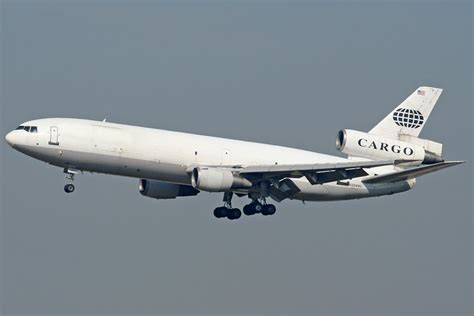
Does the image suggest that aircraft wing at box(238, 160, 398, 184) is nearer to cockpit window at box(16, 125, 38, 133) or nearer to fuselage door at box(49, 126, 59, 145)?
fuselage door at box(49, 126, 59, 145)

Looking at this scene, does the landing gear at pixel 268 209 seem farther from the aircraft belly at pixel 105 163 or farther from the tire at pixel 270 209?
the aircraft belly at pixel 105 163

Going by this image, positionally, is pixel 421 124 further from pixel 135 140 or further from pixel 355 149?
pixel 135 140

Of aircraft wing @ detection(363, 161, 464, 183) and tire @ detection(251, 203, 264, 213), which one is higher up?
aircraft wing @ detection(363, 161, 464, 183)

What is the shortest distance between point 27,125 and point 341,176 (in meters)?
17.4

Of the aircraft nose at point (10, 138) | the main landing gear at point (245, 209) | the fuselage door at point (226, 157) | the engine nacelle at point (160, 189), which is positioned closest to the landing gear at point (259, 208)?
the main landing gear at point (245, 209)

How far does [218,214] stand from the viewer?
7162 cm

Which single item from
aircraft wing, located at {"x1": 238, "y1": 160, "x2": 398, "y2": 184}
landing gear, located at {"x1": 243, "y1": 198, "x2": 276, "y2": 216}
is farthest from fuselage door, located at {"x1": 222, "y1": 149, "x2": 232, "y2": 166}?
landing gear, located at {"x1": 243, "y1": 198, "x2": 276, "y2": 216}

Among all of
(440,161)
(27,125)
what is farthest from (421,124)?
(27,125)

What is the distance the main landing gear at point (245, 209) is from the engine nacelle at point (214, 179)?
125 inches

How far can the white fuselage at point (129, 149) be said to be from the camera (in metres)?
65.0

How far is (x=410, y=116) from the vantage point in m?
74.1

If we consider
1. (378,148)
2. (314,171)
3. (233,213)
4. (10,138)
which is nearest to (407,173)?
(378,148)

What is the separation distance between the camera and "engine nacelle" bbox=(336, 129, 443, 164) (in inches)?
2761

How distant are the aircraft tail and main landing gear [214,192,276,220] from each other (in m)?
8.32
